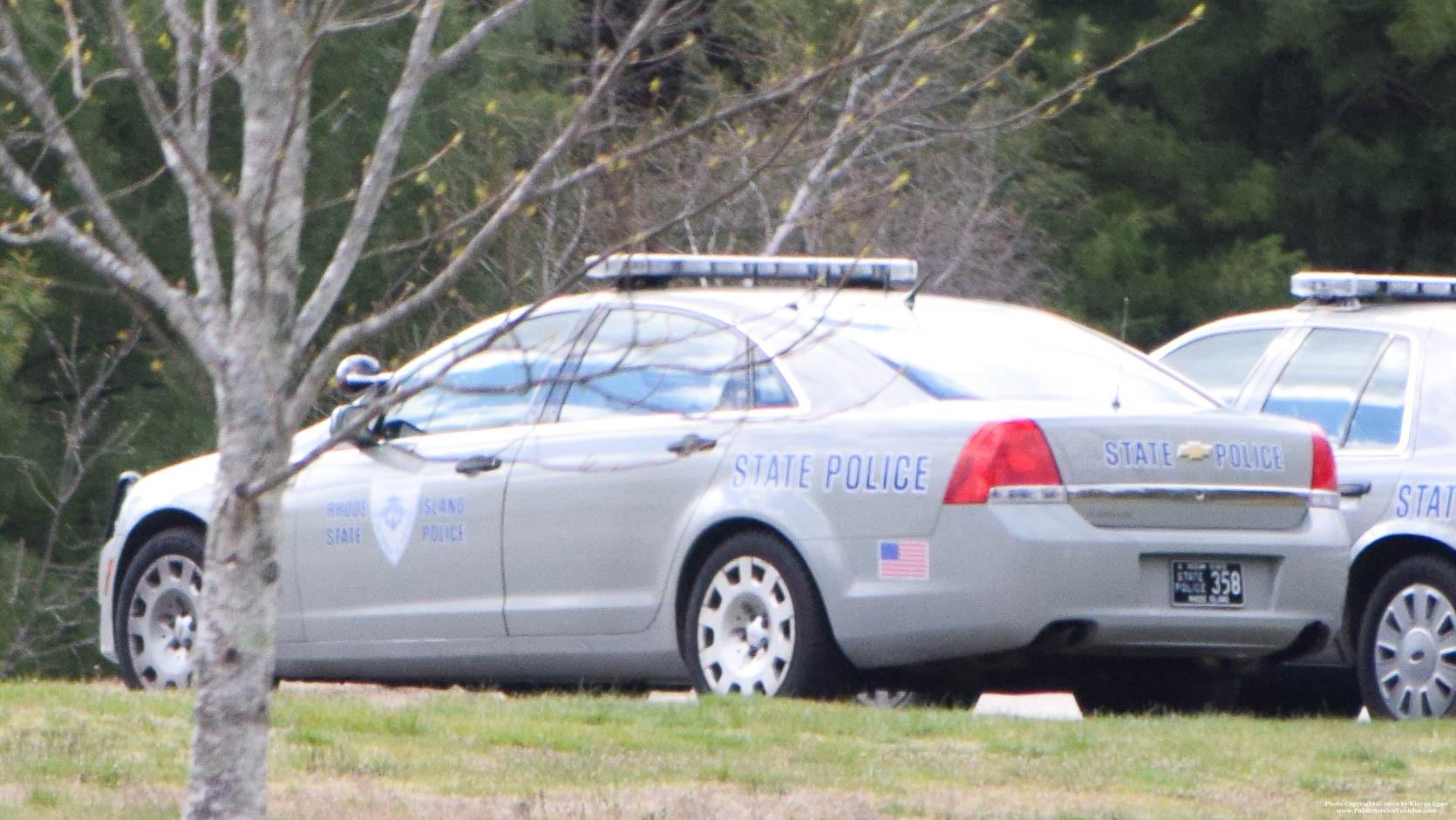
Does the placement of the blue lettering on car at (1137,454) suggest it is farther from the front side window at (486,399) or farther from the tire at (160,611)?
the tire at (160,611)

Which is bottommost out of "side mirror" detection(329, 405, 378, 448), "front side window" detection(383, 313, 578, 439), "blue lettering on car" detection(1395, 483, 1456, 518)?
"blue lettering on car" detection(1395, 483, 1456, 518)

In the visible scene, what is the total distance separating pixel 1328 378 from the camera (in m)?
9.11

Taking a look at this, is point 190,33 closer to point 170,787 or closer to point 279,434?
point 279,434

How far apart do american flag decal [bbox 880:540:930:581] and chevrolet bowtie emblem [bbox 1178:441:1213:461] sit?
83 cm

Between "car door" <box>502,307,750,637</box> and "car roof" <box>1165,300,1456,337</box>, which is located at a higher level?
"car roof" <box>1165,300,1456,337</box>

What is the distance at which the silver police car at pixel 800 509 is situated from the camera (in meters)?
7.36

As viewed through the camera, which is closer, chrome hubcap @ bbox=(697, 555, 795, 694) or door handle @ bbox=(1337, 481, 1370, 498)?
chrome hubcap @ bbox=(697, 555, 795, 694)

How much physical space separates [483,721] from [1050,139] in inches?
717

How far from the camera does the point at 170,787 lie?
5.90m

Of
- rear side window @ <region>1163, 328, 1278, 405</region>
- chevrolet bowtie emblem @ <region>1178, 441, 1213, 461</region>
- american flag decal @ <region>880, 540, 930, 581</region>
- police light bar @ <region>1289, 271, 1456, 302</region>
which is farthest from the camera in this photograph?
rear side window @ <region>1163, 328, 1278, 405</region>

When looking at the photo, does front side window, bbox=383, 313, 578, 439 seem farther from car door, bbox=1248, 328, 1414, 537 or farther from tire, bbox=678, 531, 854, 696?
car door, bbox=1248, 328, 1414, 537

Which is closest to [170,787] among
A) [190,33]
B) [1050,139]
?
[190,33]

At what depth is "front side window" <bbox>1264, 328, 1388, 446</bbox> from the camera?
898 cm

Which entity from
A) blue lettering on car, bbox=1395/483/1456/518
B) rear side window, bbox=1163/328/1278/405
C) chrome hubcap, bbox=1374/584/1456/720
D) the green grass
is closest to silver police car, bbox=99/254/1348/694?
the green grass
